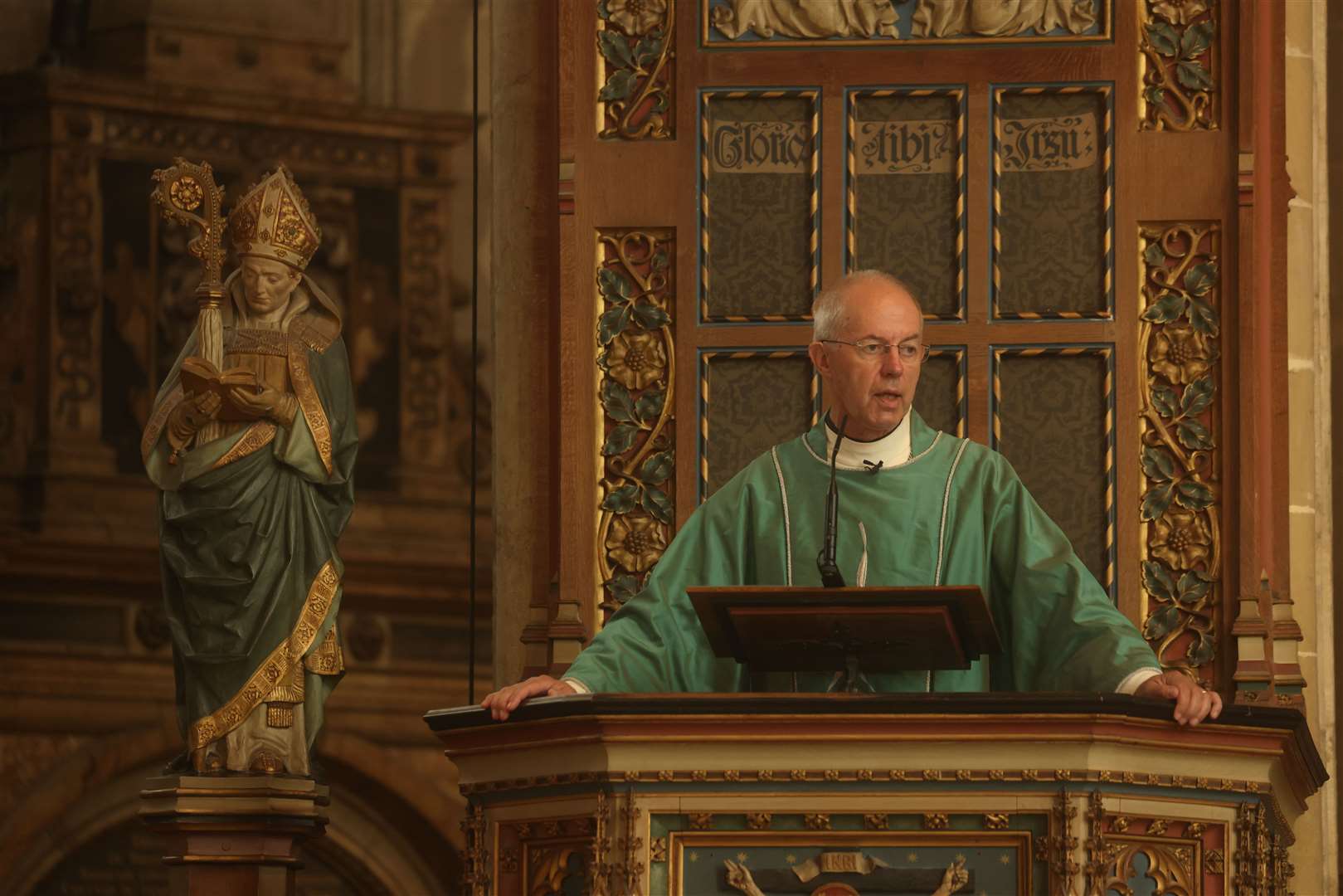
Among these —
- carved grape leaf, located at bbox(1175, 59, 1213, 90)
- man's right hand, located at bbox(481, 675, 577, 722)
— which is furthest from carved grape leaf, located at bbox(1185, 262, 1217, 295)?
man's right hand, located at bbox(481, 675, 577, 722)

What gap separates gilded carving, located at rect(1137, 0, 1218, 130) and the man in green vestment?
239cm

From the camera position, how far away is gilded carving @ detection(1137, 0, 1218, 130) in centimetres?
851

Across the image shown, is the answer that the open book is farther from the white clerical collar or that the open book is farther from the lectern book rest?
the lectern book rest

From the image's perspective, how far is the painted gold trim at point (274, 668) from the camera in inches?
295

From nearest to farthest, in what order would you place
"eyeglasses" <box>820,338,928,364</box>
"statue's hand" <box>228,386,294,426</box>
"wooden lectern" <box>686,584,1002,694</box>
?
"wooden lectern" <box>686,584,1002,694</box> → "eyeglasses" <box>820,338,928,364</box> → "statue's hand" <box>228,386,294,426</box>

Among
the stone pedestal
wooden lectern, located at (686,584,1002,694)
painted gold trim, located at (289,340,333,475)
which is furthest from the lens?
painted gold trim, located at (289,340,333,475)

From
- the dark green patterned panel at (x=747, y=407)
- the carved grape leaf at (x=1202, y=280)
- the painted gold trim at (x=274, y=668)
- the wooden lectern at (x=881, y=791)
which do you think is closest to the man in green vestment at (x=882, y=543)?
the wooden lectern at (x=881, y=791)

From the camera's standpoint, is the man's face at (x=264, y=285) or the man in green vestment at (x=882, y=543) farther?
the man's face at (x=264, y=285)

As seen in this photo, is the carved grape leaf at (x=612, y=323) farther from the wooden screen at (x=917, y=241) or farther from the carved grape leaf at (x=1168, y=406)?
the carved grape leaf at (x=1168, y=406)

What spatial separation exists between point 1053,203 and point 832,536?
2.80 m

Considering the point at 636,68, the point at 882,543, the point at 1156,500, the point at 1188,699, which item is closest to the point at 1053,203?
the point at 1156,500

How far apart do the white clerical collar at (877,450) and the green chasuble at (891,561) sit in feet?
0.06

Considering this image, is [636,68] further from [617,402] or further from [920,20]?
[617,402]

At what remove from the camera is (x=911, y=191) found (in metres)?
8.54
